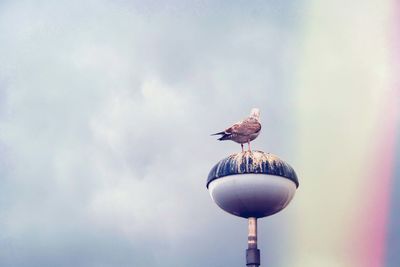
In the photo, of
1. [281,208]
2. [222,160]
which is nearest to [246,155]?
[222,160]

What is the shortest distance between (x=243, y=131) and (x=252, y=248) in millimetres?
7400

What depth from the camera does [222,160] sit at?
3850 cm

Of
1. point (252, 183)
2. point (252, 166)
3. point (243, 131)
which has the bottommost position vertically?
point (252, 183)

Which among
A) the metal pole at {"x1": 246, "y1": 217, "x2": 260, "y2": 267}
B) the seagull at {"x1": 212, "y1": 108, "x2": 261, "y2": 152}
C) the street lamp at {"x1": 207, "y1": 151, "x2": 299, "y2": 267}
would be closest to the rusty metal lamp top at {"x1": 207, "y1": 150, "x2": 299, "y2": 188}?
the street lamp at {"x1": 207, "y1": 151, "x2": 299, "y2": 267}

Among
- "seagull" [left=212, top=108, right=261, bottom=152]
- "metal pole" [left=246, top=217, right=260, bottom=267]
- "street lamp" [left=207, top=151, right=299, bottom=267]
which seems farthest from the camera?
"metal pole" [left=246, top=217, right=260, bottom=267]

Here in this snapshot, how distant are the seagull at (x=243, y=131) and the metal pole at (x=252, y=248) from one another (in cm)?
533

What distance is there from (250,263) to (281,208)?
3789 millimetres

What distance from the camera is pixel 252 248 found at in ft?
131

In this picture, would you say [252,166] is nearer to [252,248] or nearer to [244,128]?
[244,128]

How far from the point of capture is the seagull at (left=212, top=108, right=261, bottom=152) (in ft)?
125

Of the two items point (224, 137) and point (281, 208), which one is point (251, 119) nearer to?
point (224, 137)

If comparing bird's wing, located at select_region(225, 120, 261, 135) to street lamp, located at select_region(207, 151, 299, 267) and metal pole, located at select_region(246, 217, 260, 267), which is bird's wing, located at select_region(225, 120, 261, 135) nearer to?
street lamp, located at select_region(207, 151, 299, 267)

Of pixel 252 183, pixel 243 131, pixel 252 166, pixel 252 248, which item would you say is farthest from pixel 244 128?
pixel 252 248

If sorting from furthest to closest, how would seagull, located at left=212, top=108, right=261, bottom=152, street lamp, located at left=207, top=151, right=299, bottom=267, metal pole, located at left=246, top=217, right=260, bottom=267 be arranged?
1. metal pole, located at left=246, top=217, right=260, bottom=267
2. seagull, located at left=212, top=108, right=261, bottom=152
3. street lamp, located at left=207, top=151, right=299, bottom=267
